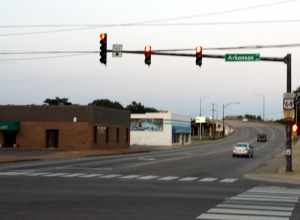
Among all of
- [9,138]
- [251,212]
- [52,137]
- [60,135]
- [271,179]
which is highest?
[60,135]

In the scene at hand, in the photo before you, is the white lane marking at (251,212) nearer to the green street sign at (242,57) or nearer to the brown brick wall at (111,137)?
the green street sign at (242,57)

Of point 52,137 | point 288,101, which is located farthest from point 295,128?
point 52,137

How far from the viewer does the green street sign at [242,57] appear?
33.8m

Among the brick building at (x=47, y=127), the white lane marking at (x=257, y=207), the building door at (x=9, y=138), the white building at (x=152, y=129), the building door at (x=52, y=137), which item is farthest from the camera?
the white building at (x=152, y=129)

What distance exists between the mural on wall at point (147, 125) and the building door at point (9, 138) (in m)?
42.9

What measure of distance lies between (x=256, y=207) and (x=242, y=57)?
1799 centimetres

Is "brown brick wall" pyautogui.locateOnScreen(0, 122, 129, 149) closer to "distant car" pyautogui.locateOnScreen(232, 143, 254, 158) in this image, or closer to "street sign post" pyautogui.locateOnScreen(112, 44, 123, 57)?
"distant car" pyautogui.locateOnScreen(232, 143, 254, 158)

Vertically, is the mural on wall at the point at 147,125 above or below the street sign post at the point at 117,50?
below

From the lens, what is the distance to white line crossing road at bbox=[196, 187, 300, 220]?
14.9m

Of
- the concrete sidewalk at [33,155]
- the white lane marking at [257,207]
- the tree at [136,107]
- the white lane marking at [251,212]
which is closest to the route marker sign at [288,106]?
the white lane marking at [257,207]

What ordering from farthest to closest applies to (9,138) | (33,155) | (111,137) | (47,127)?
1. (111,137)
2. (9,138)
3. (47,127)
4. (33,155)

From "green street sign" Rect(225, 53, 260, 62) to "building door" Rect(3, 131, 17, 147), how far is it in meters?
50.9

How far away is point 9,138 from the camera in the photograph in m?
80.7

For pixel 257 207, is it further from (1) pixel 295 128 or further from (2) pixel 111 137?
(2) pixel 111 137
